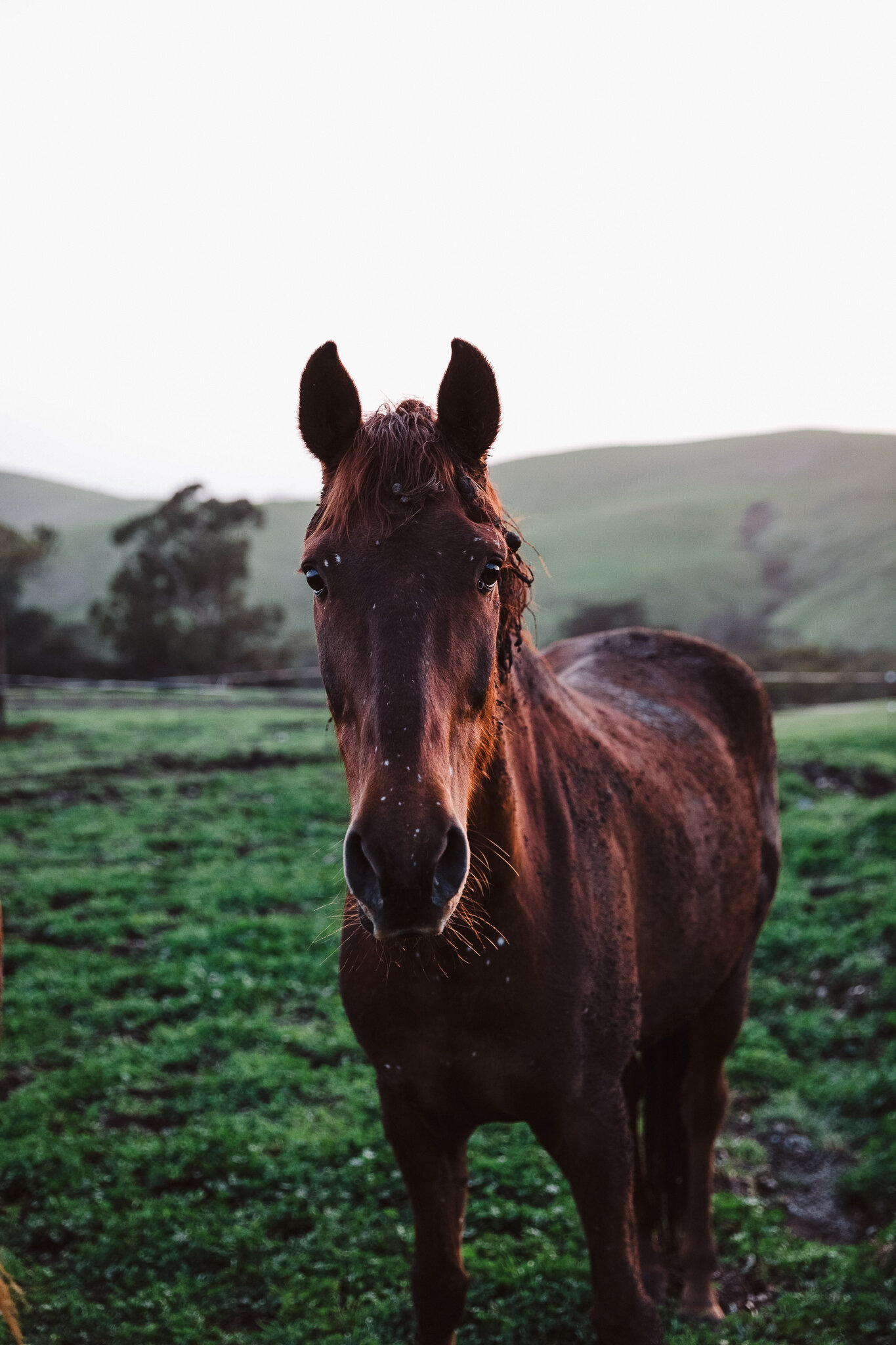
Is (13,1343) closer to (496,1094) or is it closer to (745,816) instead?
(496,1094)

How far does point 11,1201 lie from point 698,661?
4.16m

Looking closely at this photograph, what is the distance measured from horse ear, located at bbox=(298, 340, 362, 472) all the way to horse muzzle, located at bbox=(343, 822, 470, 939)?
997 millimetres

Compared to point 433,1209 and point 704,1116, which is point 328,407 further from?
point 704,1116

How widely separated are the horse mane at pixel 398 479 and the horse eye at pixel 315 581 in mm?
111

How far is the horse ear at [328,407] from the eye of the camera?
2.02 meters

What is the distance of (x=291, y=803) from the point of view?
11.2 m

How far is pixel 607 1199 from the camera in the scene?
2.23 meters

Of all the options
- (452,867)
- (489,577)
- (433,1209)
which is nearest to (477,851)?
(452,867)

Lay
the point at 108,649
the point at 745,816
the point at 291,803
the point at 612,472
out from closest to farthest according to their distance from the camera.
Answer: the point at 745,816 < the point at 291,803 < the point at 108,649 < the point at 612,472

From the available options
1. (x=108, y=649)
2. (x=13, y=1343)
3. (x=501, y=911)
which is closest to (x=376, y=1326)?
(x=13, y=1343)

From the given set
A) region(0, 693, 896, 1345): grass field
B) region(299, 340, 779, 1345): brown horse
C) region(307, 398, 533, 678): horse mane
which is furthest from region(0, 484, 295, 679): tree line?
region(307, 398, 533, 678): horse mane

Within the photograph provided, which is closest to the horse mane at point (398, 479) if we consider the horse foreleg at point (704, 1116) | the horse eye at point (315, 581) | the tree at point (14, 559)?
the horse eye at point (315, 581)

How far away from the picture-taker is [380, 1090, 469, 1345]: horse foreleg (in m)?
2.43

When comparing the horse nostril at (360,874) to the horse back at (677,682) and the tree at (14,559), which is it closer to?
the horse back at (677,682)
